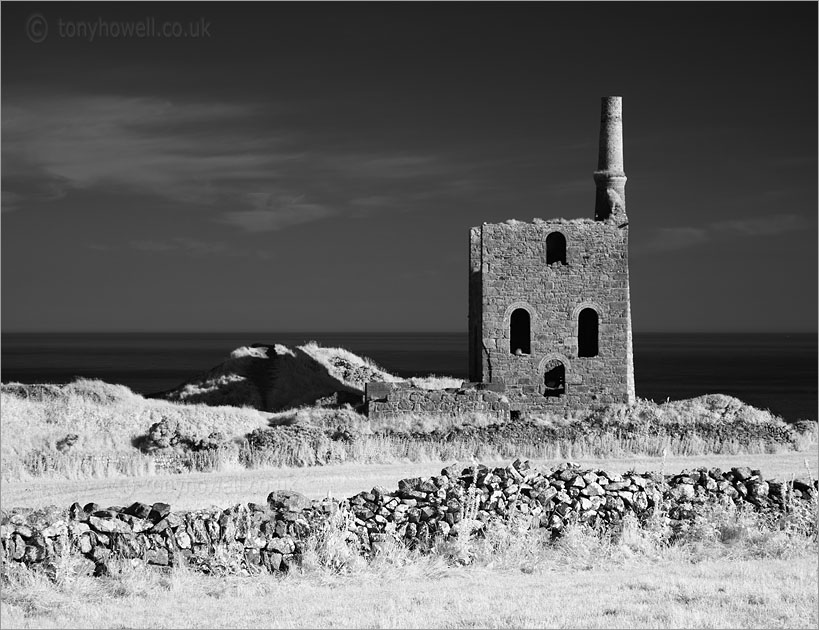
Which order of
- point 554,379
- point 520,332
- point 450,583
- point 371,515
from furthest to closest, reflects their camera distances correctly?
1. point 520,332
2. point 554,379
3. point 371,515
4. point 450,583

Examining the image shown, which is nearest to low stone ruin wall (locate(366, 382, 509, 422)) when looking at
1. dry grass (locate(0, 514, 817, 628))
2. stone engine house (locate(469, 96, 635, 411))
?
stone engine house (locate(469, 96, 635, 411))

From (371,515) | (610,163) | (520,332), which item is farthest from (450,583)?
(610,163)

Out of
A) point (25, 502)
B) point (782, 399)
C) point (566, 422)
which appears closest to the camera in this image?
point (25, 502)

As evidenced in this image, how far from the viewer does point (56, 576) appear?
36.4 ft

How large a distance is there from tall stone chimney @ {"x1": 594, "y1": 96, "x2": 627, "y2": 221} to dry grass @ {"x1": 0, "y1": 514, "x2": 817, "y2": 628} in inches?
807

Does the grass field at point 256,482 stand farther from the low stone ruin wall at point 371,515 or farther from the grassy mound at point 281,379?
the grassy mound at point 281,379

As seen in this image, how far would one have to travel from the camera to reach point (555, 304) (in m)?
30.5

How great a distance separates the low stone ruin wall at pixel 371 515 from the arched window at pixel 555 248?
19.1 metres

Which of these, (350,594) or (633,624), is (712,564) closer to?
(633,624)

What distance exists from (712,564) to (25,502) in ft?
35.8

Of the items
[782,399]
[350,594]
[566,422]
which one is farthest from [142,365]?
[350,594]

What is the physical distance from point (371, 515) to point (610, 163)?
23.0m

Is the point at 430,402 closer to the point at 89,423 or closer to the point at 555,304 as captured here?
the point at 555,304

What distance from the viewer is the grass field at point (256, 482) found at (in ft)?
54.9
